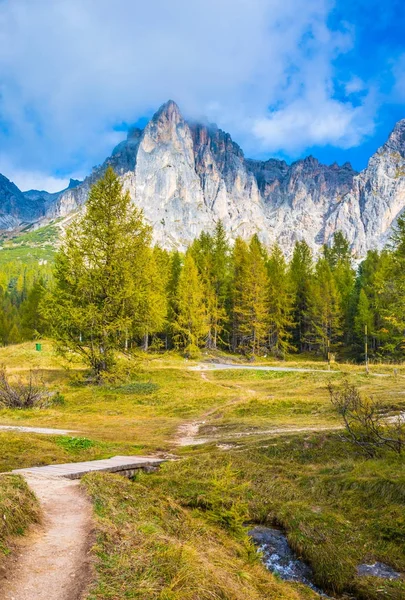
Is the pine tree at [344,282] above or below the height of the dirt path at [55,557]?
above

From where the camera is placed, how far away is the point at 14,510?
17.1 feet

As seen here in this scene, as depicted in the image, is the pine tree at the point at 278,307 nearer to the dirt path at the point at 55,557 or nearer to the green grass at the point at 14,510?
the dirt path at the point at 55,557

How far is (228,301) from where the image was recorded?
5947 cm

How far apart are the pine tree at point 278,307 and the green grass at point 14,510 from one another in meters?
48.8

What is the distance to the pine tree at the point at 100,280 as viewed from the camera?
26016mm

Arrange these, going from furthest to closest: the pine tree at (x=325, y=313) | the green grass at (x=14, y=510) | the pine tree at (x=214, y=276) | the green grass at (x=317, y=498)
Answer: the pine tree at (x=325, y=313), the pine tree at (x=214, y=276), the green grass at (x=317, y=498), the green grass at (x=14, y=510)

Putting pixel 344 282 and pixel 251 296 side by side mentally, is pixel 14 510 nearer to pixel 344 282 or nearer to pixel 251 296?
pixel 251 296

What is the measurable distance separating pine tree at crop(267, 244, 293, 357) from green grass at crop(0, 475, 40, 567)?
48.8 metres

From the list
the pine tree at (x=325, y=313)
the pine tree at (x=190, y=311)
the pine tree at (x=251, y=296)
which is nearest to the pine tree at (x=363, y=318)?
the pine tree at (x=325, y=313)

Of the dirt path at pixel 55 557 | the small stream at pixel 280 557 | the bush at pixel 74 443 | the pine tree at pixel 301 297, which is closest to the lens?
the dirt path at pixel 55 557

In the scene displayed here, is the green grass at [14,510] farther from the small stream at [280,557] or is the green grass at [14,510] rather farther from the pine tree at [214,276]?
the pine tree at [214,276]

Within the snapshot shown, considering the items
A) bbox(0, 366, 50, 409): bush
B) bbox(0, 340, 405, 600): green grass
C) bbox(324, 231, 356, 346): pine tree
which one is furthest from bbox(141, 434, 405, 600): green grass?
bbox(324, 231, 356, 346): pine tree

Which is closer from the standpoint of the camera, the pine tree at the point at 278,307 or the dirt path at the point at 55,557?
the dirt path at the point at 55,557

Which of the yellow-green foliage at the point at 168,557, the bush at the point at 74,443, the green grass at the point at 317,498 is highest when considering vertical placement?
the yellow-green foliage at the point at 168,557
